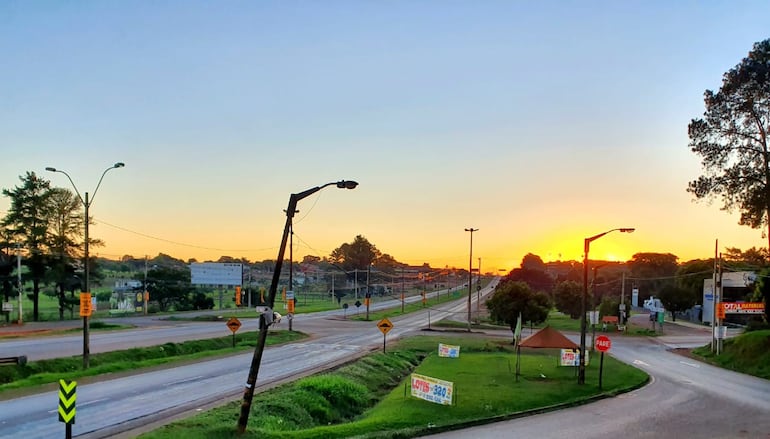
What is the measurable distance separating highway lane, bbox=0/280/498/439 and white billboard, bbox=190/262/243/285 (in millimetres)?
43797

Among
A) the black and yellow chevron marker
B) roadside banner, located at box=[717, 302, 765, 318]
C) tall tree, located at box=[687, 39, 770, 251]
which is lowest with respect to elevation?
roadside banner, located at box=[717, 302, 765, 318]

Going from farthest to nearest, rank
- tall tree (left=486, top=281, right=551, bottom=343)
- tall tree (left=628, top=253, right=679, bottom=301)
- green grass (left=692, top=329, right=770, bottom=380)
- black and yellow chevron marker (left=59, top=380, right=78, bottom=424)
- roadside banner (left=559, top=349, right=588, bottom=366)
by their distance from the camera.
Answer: tall tree (left=628, top=253, right=679, bottom=301)
tall tree (left=486, top=281, right=551, bottom=343)
green grass (left=692, top=329, right=770, bottom=380)
roadside banner (left=559, top=349, right=588, bottom=366)
black and yellow chevron marker (left=59, top=380, right=78, bottom=424)

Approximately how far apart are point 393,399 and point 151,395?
1004 centimetres

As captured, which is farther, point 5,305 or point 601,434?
point 5,305

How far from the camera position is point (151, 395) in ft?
75.1

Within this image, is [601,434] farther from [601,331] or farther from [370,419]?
[601,331]

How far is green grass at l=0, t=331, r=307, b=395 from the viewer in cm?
2615

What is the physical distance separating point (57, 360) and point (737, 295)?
3263 inches

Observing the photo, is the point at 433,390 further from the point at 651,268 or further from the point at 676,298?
the point at 651,268

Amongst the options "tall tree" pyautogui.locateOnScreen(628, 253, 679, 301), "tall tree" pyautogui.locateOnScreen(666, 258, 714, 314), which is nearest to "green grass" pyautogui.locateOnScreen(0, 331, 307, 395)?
"tall tree" pyautogui.locateOnScreen(666, 258, 714, 314)

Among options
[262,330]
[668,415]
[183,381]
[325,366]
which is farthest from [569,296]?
[262,330]

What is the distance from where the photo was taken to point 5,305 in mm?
53219

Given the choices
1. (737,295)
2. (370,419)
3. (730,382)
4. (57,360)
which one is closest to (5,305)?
(57,360)

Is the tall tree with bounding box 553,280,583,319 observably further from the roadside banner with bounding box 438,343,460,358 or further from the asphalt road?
the roadside banner with bounding box 438,343,460,358
